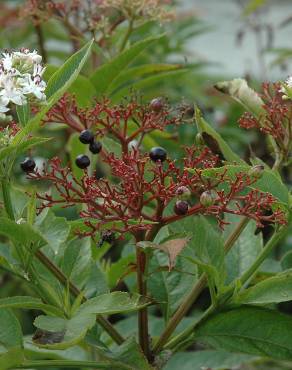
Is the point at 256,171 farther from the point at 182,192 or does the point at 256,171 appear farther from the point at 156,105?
the point at 156,105

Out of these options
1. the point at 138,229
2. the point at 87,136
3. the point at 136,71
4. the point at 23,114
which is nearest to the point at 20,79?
the point at 23,114

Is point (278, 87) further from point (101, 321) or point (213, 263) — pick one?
point (101, 321)

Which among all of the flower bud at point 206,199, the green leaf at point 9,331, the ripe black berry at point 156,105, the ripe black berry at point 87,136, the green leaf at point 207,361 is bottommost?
the green leaf at point 207,361

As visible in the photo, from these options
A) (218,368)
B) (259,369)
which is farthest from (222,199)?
(259,369)

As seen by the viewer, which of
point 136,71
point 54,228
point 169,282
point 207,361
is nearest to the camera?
point 54,228

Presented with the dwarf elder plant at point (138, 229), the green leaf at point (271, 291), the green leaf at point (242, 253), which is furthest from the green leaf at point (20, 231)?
the green leaf at point (242, 253)

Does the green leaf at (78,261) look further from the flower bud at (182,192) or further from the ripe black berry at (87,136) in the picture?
the flower bud at (182,192)

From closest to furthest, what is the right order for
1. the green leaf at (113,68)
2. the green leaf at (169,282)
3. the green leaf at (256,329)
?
1. the green leaf at (256,329)
2. the green leaf at (169,282)
3. the green leaf at (113,68)
